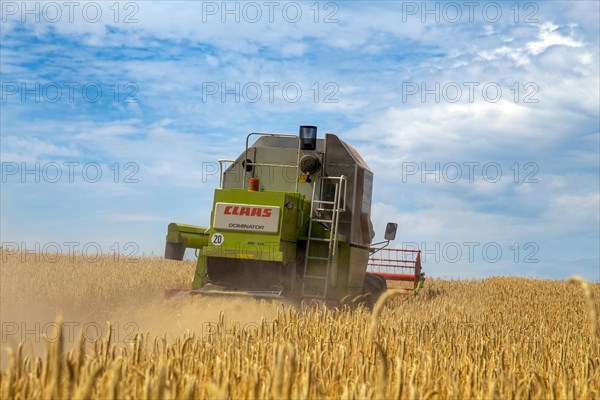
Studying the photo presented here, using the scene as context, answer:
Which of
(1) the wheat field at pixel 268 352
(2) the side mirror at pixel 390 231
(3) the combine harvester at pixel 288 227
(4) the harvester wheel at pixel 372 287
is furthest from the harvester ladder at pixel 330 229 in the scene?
(4) the harvester wheel at pixel 372 287

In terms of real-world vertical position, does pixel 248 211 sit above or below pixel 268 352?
above

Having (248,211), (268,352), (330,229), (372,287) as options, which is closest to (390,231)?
(372,287)

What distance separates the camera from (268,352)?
5598mm

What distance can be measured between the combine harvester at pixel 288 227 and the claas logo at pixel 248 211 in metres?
0.01

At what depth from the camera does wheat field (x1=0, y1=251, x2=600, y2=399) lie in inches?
151

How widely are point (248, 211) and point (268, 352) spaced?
513cm

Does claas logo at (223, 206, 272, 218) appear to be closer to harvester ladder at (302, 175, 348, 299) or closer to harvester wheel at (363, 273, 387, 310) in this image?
harvester ladder at (302, 175, 348, 299)

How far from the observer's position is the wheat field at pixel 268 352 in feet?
12.6

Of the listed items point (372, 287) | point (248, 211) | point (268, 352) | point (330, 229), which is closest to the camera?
point (268, 352)

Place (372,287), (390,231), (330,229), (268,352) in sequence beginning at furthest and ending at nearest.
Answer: (372,287)
(390,231)
(330,229)
(268,352)

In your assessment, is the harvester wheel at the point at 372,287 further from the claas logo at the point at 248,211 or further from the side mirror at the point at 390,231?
the claas logo at the point at 248,211

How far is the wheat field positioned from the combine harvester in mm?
843

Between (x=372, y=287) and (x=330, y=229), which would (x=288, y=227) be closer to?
(x=330, y=229)

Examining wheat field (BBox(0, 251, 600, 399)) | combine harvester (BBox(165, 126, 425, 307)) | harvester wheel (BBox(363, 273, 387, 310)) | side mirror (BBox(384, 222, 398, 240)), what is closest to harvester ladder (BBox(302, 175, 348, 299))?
combine harvester (BBox(165, 126, 425, 307))
